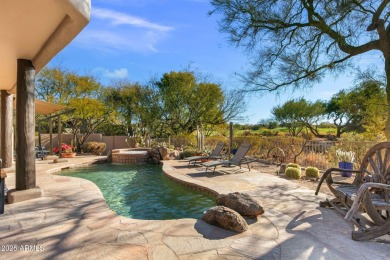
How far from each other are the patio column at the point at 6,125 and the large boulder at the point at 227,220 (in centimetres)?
807

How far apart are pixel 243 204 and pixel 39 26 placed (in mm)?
4060

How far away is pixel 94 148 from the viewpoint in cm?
1661

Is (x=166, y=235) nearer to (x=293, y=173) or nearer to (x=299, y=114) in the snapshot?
(x=293, y=173)

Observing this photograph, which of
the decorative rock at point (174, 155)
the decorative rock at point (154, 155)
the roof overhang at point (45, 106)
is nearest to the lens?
the roof overhang at point (45, 106)

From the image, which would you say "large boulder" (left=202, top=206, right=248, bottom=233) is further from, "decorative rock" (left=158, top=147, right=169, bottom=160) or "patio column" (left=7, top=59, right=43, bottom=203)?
"decorative rock" (left=158, top=147, right=169, bottom=160)

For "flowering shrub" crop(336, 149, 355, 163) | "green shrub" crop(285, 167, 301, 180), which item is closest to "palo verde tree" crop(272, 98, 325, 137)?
"flowering shrub" crop(336, 149, 355, 163)

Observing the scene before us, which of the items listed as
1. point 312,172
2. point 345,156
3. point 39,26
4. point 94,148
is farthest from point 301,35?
point 94,148

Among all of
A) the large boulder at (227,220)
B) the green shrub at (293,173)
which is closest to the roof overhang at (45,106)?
the large boulder at (227,220)

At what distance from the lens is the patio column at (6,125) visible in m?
8.60

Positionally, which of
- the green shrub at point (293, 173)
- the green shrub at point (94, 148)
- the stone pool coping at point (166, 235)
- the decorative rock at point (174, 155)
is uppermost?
the green shrub at point (94, 148)

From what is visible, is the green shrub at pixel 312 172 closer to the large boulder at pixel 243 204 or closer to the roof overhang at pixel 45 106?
the large boulder at pixel 243 204

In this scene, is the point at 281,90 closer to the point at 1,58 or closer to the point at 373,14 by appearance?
the point at 373,14

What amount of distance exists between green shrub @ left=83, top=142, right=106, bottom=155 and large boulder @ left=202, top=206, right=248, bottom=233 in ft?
46.7

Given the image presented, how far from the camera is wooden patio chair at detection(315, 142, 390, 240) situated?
3.18 meters
